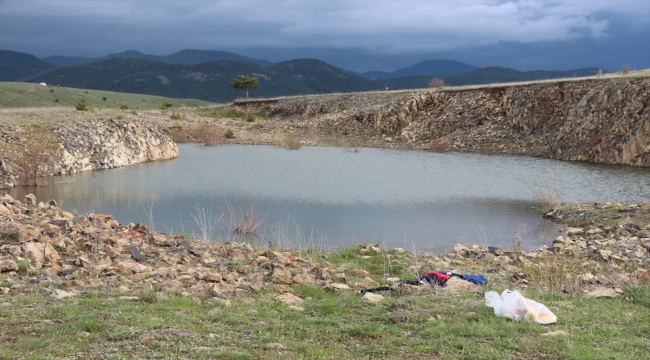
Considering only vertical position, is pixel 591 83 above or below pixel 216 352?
above

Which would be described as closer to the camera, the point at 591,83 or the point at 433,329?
the point at 433,329

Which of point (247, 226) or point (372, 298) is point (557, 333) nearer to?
point (372, 298)

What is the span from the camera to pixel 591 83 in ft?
120

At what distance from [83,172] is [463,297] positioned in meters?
21.1

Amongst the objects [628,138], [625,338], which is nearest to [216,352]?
[625,338]

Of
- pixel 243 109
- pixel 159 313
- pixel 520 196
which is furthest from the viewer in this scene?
pixel 243 109

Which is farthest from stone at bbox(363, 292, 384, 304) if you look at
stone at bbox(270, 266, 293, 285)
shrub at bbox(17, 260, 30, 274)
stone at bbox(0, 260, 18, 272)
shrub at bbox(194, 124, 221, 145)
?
shrub at bbox(194, 124, 221, 145)

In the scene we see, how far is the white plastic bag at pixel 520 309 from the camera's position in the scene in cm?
674

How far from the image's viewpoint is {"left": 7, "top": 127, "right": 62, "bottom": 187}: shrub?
72.5ft

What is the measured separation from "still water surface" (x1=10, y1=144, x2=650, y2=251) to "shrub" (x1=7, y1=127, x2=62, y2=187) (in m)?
0.69

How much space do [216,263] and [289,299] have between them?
2.71 meters

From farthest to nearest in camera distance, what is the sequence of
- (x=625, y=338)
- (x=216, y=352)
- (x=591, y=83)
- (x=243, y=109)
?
(x=243, y=109) → (x=591, y=83) → (x=625, y=338) → (x=216, y=352)

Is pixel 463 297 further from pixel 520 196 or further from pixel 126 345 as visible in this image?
pixel 520 196

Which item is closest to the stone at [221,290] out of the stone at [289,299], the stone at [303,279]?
the stone at [289,299]
